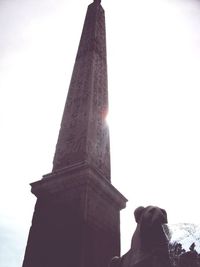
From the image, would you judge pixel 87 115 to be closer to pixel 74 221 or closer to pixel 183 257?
pixel 74 221

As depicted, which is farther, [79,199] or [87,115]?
[87,115]

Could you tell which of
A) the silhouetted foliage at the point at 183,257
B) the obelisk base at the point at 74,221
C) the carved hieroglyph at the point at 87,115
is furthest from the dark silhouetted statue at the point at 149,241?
the carved hieroglyph at the point at 87,115

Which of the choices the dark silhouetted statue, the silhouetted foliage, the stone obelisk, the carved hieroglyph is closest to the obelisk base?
the stone obelisk

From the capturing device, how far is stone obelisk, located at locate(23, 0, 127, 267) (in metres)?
3.87

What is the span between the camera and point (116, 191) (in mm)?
4688

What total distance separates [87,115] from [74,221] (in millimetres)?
1952

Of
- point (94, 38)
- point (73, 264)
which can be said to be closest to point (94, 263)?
point (73, 264)

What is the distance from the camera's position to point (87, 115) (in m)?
5.37

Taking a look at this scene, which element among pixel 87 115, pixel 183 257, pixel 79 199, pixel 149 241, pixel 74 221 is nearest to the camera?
pixel 183 257

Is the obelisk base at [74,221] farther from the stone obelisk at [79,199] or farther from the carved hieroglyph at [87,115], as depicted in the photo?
the carved hieroglyph at [87,115]

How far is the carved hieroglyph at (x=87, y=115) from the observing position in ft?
16.2

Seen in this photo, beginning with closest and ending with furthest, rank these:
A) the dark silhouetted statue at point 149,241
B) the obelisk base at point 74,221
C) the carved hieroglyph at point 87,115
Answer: the dark silhouetted statue at point 149,241, the obelisk base at point 74,221, the carved hieroglyph at point 87,115

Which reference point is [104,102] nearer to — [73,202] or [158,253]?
[73,202]

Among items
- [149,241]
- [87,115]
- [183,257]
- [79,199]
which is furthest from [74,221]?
[183,257]
